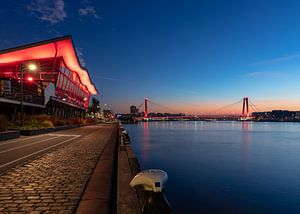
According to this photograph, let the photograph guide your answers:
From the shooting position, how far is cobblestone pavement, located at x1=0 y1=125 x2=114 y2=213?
17.1 feet

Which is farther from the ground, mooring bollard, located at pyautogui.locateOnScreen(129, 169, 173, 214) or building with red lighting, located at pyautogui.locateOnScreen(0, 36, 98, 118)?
A: building with red lighting, located at pyautogui.locateOnScreen(0, 36, 98, 118)

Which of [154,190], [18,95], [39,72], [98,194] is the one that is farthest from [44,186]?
[39,72]

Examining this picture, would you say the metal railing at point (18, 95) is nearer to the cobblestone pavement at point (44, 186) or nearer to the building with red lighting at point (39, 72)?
the building with red lighting at point (39, 72)

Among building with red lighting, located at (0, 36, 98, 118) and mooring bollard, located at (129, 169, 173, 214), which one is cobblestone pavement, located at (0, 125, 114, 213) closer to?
mooring bollard, located at (129, 169, 173, 214)

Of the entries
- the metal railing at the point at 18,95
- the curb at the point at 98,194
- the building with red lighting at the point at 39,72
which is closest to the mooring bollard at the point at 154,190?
the curb at the point at 98,194

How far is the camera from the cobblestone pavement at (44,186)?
5227 millimetres

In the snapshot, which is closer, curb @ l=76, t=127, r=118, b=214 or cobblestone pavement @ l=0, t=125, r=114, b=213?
curb @ l=76, t=127, r=118, b=214

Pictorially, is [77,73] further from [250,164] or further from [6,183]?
[6,183]

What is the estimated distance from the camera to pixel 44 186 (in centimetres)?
670

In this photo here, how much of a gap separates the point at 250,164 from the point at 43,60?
1637 inches

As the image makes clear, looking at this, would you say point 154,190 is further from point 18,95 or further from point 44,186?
point 18,95

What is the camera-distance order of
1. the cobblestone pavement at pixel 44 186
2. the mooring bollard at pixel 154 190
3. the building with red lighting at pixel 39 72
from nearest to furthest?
the mooring bollard at pixel 154 190, the cobblestone pavement at pixel 44 186, the building with red lighting at pixel 39 72

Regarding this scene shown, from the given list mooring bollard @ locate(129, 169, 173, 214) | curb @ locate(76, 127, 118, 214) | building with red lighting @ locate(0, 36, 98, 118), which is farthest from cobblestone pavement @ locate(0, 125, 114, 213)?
building with red lighting @ locate(0, 36, 98, 118)

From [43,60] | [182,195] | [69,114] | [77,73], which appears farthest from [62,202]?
[77,73]
